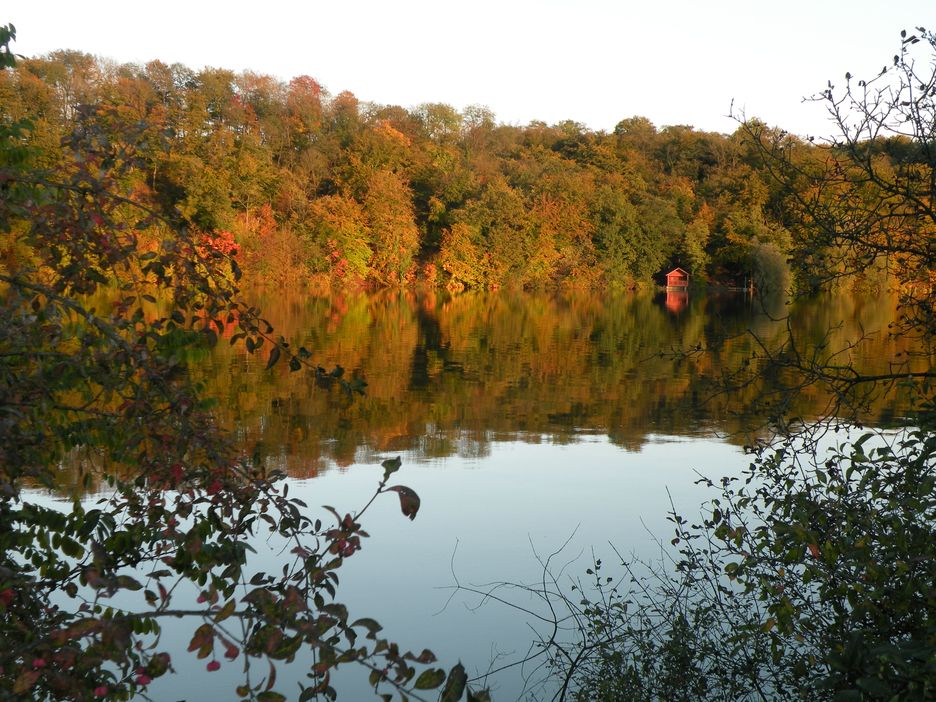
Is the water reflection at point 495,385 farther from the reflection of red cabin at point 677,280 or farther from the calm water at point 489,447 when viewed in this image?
the reflection of red cabin at point 677,280

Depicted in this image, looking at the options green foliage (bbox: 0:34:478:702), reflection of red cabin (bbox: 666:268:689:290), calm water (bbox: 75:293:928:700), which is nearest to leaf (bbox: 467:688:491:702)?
green foliage (bbox: 0:34:478:702)

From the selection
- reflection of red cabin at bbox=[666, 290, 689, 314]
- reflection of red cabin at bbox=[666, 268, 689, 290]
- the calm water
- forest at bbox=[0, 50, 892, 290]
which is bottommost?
the calm water

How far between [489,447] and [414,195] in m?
44.9

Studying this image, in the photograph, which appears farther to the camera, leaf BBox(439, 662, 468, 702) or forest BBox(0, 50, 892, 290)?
Result: forest BBox(0, 50, 892, 290)

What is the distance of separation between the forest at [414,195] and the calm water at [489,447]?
78.3 ft

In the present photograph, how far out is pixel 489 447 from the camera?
421 inches

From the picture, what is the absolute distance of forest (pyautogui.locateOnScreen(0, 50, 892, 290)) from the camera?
4628 centimetres

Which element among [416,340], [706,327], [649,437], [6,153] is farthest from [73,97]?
[6,153]

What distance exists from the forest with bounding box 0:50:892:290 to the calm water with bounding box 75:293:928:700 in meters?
23.9

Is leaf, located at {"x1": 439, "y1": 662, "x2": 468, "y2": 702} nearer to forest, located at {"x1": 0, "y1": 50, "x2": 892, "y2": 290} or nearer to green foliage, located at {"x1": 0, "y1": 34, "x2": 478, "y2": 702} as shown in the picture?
green foliage, located at {"x1": 0, "y1": 34, "x2": 478, "y2": 702}

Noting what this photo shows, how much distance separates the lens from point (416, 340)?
2294cm

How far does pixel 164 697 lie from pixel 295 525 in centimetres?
308

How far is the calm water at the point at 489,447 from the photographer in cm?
576

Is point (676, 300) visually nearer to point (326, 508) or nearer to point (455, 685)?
point (326, 508)
